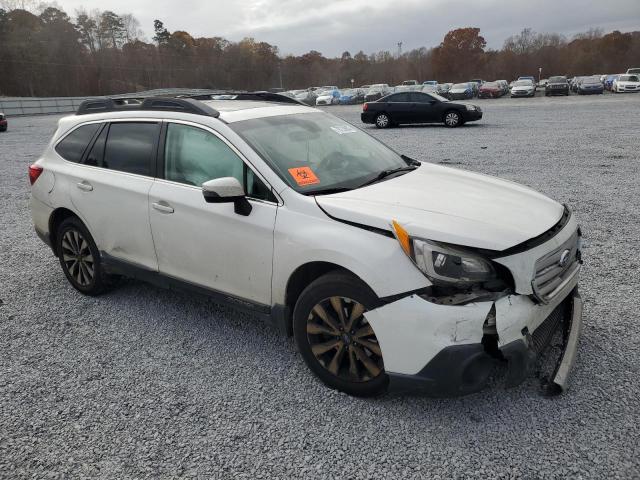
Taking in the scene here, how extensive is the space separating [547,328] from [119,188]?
3.21 meters

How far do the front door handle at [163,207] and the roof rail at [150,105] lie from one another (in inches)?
27.7

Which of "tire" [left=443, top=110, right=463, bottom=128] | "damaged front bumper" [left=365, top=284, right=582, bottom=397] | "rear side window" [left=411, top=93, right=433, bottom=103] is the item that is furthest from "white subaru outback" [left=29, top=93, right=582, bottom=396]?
"rear side window" [left=411, top=93, right=433, bottom=103]

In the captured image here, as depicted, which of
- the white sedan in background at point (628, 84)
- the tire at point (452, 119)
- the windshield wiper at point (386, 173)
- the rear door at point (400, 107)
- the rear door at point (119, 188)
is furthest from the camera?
the white sedan in background at point (628, 84)

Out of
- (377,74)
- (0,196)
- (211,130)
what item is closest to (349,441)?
(211,130)

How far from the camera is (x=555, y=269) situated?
9.43 feet

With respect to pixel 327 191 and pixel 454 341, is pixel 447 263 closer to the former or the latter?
pixel 454 341

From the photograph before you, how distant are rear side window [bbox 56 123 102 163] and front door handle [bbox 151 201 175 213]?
4.06 ft

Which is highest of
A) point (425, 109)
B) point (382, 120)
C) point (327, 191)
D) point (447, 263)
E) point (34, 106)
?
point (327, 191)

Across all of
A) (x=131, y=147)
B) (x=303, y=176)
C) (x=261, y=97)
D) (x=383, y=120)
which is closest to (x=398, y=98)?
(x=383, y=120)

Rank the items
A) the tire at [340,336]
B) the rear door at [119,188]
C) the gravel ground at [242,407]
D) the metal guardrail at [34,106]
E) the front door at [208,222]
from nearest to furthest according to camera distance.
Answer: the gravel ground at [242,407], the tire at [340,336], the front door at [208,222], the rear door at [119,188], the metal guardrail at [34,106]

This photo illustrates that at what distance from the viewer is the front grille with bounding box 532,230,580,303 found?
2.70 metres

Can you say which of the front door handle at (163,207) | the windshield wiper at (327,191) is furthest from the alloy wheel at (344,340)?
the front door handle at (163,207)

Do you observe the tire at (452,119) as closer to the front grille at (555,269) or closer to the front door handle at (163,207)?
the front grille at (555,269)

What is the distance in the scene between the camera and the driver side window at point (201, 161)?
128 inches
